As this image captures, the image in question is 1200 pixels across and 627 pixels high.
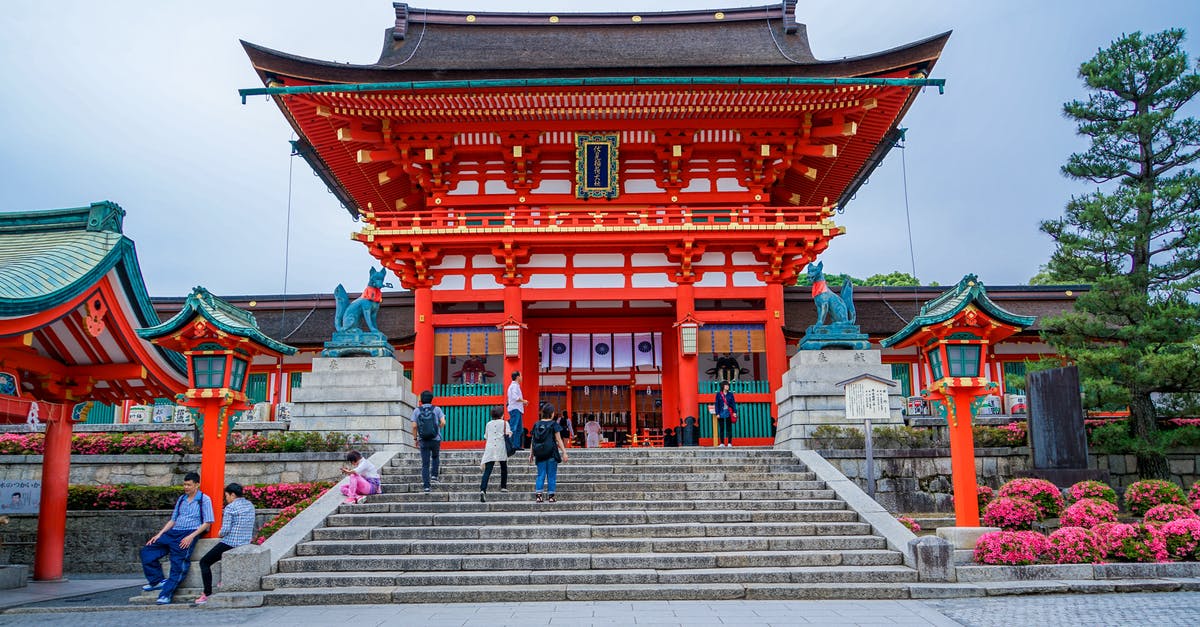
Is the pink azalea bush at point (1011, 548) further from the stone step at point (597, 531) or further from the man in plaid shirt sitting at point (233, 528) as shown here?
the man in plaid shirt sitting at point (233, 528)

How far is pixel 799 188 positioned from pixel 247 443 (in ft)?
53.1

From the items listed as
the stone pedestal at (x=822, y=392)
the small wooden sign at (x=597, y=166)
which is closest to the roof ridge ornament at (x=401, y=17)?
the small wooden sign at (x=597, y=166)

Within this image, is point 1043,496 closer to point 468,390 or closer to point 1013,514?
point 1013,514

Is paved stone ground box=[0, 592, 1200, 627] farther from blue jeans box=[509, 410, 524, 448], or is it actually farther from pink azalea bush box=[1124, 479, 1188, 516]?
blue jeans box=[509, 410, 524, 448]

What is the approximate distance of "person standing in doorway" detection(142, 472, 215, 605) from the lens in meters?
9.59

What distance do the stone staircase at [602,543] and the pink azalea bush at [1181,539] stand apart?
10.4ft

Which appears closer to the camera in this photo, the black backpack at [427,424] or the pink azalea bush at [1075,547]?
the pink azalea bush at [1075,547]

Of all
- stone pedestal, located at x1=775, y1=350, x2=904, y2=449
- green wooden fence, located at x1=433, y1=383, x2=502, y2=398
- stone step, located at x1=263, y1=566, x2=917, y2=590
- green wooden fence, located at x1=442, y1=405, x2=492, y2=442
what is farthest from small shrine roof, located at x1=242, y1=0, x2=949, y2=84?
stone step, located at x1=263, y1=566, x2=917, y2=590

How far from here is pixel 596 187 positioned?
20250 millimetres

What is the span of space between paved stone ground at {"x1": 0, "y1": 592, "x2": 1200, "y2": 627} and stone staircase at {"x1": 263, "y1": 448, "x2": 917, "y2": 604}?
349 mm

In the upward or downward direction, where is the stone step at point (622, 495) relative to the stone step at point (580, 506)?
upward

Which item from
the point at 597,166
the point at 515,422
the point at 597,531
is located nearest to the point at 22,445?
the point at 515,422

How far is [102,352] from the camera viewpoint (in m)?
11.3

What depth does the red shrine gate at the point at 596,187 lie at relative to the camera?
18.6 metres
